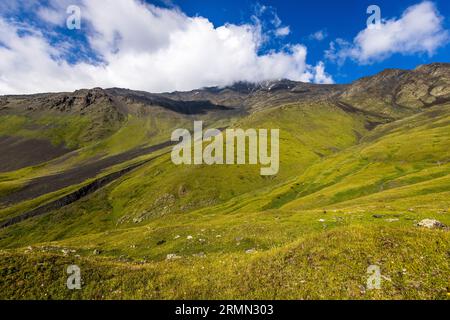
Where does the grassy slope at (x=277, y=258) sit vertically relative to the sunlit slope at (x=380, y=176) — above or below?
below

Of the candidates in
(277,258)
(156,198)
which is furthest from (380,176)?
(277,258)

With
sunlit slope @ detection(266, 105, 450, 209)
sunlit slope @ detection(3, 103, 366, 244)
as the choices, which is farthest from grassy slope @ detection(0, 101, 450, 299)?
sunlit slope @ detection(3, 103, 366, 244)

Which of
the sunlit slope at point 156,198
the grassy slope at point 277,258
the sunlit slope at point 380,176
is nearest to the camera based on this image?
the grassy slope at point 277,258

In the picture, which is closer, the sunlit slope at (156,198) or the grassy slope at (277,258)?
the grassy slope at (277,258)

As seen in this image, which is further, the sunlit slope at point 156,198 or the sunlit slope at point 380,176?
the sunlit slope at point 156,198

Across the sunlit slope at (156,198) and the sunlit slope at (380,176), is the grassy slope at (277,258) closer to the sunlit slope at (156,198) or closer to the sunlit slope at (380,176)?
the sunlit slope at (380,176)

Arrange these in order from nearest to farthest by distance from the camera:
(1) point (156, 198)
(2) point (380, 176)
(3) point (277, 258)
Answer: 1. (3) point (277, 258)
2. (2) point (380, 176)
3. (1) point (156, 198)

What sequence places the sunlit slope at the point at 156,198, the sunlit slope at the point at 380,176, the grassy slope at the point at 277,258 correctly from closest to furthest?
the grassy slope at the point at 277,258 < the sunlit slope at the point at 380,176 < the sunlit slope at the point at 156,198

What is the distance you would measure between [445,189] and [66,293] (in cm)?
8631

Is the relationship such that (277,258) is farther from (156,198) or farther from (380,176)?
(156,198)

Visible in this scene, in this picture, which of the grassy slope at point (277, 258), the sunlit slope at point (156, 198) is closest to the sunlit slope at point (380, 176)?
the grassy slope at point (277, 258)

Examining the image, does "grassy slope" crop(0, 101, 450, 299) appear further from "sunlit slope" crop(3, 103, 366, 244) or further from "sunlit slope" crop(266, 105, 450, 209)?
"sunlit slope" crop(3, 103, 366, 244)

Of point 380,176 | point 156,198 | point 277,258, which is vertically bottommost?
point 156,198
